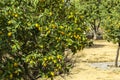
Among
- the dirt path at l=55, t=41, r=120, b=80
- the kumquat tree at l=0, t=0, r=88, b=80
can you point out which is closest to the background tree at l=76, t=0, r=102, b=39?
the dirt path at l=55, t=41, r=120, b=80

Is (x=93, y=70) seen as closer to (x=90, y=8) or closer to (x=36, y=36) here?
(x=36, y=36)

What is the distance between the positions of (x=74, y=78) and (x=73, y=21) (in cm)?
1281

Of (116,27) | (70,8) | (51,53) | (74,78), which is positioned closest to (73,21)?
(70,8)

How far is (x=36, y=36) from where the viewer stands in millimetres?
10039

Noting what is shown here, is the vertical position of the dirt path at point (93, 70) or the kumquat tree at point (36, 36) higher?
the kumquat tree at point (36, 36)

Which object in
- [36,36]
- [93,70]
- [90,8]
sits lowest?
[93,70]

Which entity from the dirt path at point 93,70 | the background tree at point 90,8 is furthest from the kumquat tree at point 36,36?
the background tree at point 90,8

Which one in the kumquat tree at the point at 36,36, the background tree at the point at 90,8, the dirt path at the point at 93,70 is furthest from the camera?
the background tree at the point at 90,8

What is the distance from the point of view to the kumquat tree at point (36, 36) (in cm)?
926

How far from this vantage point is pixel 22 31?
966cm

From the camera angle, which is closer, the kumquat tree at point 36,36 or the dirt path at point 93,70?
the kumquat tree at point 36,36

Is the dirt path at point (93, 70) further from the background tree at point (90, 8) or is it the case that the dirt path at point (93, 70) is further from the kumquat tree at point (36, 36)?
the background tree at point (90, 8)

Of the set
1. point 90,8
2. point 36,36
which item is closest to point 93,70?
point 36,36

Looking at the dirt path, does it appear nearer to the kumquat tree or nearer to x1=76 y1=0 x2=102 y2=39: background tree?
the kumquat tree
